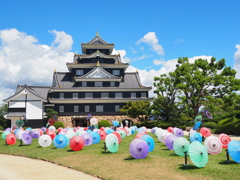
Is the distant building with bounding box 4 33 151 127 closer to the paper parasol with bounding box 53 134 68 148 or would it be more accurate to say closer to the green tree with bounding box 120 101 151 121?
the green tree with bounding box 120 101 151 121

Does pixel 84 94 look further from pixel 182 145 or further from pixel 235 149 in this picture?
pixel 235 149

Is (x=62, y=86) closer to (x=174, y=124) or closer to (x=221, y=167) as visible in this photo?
(x=174, y=124)

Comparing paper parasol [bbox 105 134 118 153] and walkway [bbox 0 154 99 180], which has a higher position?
paper parasol [bbox 105 134 118 153]

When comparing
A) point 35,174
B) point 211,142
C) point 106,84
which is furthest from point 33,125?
point 211,142

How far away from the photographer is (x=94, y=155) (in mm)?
16688

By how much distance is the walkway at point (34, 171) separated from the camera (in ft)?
38.9

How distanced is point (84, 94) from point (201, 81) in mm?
22866

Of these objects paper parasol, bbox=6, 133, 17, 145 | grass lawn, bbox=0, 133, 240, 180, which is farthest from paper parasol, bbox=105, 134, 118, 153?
paper parasol, bbox=6, 133, 17, 145

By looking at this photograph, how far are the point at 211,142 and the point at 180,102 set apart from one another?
25.2m

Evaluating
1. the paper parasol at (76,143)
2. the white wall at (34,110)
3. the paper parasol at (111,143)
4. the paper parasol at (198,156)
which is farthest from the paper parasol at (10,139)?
the white wall at (34,110)

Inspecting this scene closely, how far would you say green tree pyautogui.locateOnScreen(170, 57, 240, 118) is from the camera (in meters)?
37.6

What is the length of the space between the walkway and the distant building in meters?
29.5

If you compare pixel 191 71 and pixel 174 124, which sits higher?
pixel 191 71

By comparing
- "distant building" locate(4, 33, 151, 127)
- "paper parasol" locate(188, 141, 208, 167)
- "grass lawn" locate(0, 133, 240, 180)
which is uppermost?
"distant building" locate(4, 33, 151, 127)
